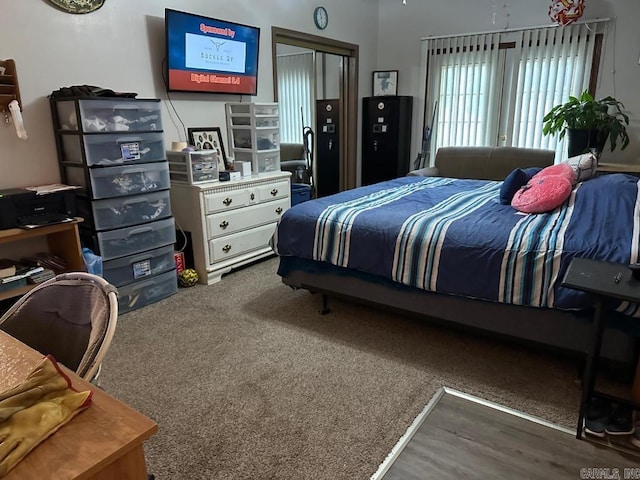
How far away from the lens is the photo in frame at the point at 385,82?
5668 millimetres

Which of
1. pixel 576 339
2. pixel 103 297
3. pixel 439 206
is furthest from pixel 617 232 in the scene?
pixel 103 297

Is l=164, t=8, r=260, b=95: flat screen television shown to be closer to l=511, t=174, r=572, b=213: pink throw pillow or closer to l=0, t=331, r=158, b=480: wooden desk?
l=511, t=174, r=572, b=213: pink throw pillow

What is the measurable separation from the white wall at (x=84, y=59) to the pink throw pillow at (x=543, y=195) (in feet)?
8.51

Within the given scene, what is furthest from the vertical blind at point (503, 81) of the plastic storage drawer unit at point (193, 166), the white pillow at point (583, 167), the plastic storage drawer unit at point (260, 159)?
the plastic storage drawer unit at point (193, 166)

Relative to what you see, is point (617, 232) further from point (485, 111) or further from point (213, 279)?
point (485, 111)

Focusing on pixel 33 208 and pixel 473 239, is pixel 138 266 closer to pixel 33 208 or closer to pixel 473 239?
pixel 33 208

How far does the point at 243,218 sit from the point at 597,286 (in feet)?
8.80

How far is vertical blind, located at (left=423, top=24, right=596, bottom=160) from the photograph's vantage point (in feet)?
15.1

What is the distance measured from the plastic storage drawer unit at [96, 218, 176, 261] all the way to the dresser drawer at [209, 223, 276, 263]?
13.7 inches

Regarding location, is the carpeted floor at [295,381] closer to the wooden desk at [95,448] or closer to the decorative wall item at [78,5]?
the wooden desk at [95,448]

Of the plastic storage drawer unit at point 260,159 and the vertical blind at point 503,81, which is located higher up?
the vertical blind at point 503,81

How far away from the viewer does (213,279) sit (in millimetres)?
3553

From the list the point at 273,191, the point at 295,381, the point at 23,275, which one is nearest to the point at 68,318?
the point at 295,381

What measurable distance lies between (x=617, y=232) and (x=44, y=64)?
342 cm
